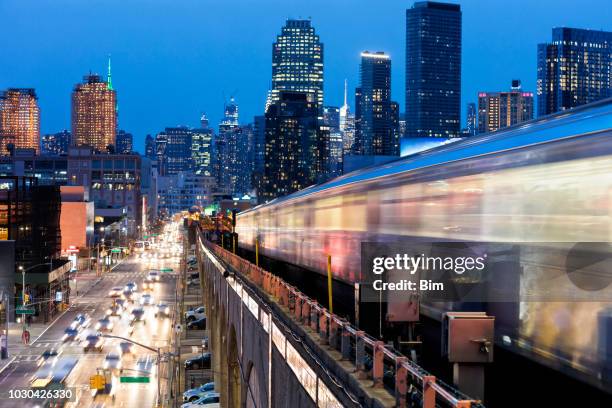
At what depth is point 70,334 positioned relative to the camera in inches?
2191

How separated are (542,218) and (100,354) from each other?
46.9 m

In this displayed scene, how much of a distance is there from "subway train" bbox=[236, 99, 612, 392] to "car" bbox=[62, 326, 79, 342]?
1814 inches

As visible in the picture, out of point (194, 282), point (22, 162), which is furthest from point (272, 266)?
point (22, 162)

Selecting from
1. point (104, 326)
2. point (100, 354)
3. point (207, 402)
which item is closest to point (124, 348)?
point (100, 354)

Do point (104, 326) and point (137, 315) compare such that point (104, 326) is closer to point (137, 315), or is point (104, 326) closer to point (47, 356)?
point (137, 315)

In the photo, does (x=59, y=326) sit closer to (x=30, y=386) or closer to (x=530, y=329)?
(x=30, y=386)

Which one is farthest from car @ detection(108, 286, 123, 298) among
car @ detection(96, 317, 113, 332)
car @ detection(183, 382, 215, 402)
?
car @ detection(183, 382, 215, 402)

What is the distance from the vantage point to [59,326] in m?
61.6

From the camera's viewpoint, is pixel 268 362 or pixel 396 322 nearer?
pixel 396 322

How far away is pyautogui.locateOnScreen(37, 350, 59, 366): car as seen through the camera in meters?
46.2

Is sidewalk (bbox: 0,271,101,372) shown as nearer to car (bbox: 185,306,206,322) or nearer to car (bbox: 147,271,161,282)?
car (bbox: 185,306,206,322)

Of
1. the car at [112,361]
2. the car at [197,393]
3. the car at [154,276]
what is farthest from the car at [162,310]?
the car at [197,393]

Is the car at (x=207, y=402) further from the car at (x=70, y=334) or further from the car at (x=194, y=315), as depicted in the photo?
the car at (x=194, y=315)

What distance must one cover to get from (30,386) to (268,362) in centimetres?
2672
